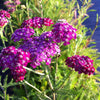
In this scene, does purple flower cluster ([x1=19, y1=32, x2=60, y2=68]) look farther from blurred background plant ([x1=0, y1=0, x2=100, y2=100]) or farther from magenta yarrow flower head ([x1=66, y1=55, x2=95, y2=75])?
magenta yarrow flower head ([x1=66, y1=55, x2=95, y2=75])

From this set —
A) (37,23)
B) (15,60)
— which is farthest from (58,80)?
(15,60)

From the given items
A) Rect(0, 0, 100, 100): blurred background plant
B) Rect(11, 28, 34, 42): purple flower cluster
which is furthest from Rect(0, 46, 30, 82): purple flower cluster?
Rect(11, 28, 34, 42): purple flower cluster

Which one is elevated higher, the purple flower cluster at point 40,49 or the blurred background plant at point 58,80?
the purple flower cluster at point 40,49

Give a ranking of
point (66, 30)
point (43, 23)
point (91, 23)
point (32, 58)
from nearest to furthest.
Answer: point (32, 58) < point (66, 30) < point (43, 23) < point (91, 23)

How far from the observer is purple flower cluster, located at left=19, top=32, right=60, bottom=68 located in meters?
1.52

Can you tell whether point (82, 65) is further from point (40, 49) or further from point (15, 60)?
point (15, 60)

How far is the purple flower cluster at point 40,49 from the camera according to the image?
1524 mm

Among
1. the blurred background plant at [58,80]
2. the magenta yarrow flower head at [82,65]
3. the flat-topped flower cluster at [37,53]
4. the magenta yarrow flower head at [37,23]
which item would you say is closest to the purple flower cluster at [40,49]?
the flat-topped flower cluster at [37,53]

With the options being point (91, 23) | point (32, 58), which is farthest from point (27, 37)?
point (91, 23)

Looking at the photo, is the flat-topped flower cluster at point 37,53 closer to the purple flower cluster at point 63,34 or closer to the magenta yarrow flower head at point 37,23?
the purple flower cluster at point 63,34

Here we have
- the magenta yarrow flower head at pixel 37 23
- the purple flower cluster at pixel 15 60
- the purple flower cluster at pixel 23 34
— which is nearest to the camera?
the purple flower cluster at pixel 15 60

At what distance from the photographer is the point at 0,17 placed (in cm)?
223

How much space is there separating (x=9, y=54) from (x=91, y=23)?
3.82 metres

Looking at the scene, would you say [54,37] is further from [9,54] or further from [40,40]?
[9,54]
